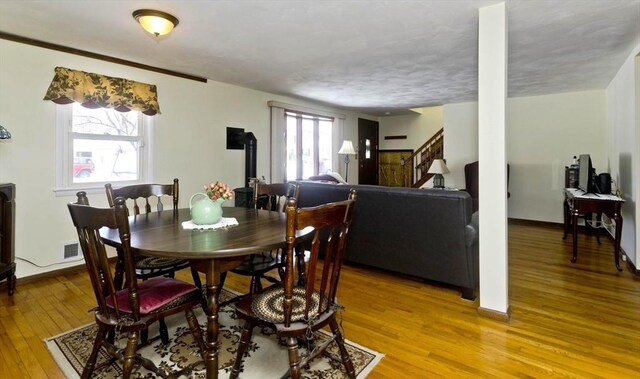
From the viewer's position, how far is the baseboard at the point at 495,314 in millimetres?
2389

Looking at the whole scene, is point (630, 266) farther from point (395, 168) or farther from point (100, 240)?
point (395, 168)

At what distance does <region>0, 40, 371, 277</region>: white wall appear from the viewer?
308 centimetres

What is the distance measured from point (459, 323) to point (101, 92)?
156 inches

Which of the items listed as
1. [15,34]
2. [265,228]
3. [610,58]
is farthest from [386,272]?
[15,34]

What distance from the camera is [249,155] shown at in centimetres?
498

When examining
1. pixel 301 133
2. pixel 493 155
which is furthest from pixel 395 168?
pixel 493 155

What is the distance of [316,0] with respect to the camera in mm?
2342

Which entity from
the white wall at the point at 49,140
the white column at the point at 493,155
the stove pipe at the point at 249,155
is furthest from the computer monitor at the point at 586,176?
the white wall at the point at 49,140

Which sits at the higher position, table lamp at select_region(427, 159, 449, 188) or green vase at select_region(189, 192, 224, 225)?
table lamp at select_region(427, 159, 449, 188)

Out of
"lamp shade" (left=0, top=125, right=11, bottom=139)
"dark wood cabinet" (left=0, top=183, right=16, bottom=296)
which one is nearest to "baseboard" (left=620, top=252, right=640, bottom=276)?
"dark wood cabinet" (left=0, top=183, right=16, bottom=296)

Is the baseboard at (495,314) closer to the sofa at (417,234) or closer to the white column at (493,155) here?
the white column at (493,155)

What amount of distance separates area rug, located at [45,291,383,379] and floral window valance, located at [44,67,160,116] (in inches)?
89.0

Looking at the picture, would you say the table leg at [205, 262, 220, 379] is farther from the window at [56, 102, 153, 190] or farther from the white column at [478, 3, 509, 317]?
the window at [56, 102, 153, 190]

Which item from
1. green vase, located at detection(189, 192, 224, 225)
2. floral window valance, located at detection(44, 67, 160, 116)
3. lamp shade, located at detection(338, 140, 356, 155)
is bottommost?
green vase, located at detection(189, 192, 224, 225)
